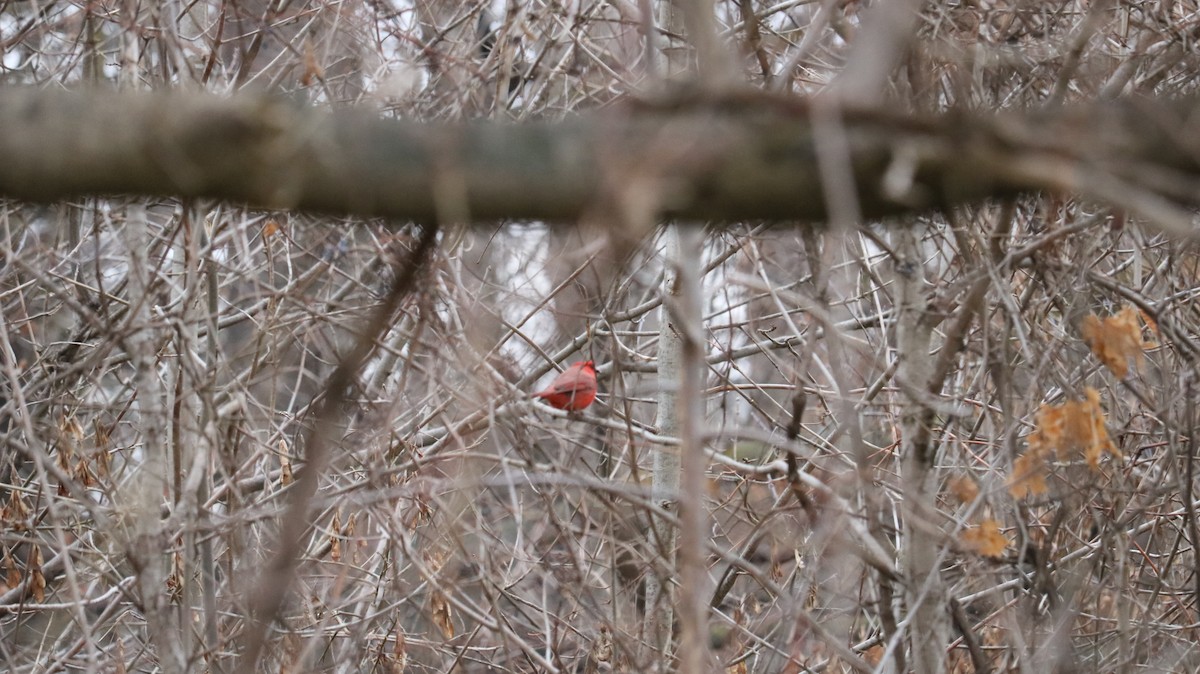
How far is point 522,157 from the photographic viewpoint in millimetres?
1522

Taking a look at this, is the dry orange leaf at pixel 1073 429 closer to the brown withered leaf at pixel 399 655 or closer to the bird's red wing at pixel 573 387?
the brown withered leaf at pixel 399 655

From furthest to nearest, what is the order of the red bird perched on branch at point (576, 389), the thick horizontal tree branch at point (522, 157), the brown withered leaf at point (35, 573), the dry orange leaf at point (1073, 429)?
1. the red bird perched on branch at point (576, 389)
2. the brown withered leaf at point (35, 573)
3. the dry orange leaf at point (1073, 429)
4. the thick horizontal tree branch at point (522, 157)


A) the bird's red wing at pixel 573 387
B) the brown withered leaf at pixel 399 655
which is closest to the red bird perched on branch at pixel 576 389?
the bird's red wing at pixel 573 387

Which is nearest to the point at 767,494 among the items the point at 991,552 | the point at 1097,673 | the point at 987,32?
the point at 1097,673

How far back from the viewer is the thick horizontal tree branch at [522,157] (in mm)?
1494

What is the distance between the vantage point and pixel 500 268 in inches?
223

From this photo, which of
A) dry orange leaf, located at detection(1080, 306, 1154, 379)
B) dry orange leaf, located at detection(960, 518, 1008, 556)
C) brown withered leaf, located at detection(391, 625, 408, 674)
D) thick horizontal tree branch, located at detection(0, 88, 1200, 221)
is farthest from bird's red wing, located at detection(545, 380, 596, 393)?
thick horizontal tree branch, located at detection(0, 88, 1200, 221)

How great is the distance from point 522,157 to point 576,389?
4.38m

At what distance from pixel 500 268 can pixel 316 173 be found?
413 centimetres

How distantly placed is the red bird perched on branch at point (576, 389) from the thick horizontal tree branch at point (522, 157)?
4314 millimetres

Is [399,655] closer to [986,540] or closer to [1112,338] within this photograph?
[986,540]

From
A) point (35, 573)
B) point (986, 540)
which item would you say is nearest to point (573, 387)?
point (35, 573)

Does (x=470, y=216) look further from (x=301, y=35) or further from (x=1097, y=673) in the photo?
(x=301, y=35)

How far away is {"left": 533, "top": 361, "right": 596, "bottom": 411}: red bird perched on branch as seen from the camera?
5.90 m
